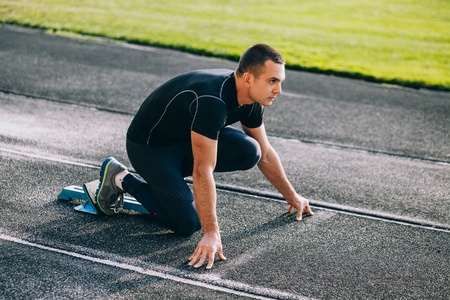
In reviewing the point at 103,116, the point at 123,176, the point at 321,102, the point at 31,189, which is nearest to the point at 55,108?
the point at 103,116

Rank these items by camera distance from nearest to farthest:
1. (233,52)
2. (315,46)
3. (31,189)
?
(31,189), (233,52), (315,46)

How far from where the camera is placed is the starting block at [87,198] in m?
4.46

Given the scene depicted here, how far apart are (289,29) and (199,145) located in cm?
1128

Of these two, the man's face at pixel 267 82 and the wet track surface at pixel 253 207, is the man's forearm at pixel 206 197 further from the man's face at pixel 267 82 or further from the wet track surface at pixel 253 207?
the man's face at pixel 267 82

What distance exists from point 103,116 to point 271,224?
11.0 feet

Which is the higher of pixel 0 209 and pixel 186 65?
pixel 186 65

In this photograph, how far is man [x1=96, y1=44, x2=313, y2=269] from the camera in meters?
3.66

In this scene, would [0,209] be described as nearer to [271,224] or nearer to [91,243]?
[91,243]

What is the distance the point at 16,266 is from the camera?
3.59 metres

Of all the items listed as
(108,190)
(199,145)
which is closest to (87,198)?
(108,190)

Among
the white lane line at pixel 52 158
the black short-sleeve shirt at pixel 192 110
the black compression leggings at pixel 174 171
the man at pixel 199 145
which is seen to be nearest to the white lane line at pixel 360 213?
the man at pixel 199 145

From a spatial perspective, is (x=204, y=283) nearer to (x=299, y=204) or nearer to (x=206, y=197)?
(x=206, y=197)

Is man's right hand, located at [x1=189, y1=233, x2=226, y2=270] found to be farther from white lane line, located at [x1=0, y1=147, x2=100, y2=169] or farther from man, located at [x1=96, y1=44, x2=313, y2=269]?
white lane line, located at [x1=0, y1=147, x2=100, y2=169]

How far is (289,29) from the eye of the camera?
46.7 ft
